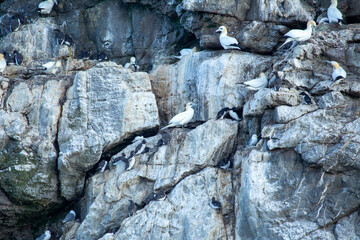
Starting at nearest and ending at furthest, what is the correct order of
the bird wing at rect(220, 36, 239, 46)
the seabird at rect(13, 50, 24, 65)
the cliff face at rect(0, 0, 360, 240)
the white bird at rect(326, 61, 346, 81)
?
the cliff face at rect(0, 0, 360, 240), the white bird at rect(326, 61, 346, 81), the bird wing at rect(220, 36, 239, 46), the seabird at rect(13, 50, 24, 65)

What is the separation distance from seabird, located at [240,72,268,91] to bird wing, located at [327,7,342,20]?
2881 mm

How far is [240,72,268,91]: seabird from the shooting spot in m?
16.2

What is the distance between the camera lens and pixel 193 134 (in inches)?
627

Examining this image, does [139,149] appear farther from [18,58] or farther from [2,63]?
[18,58]

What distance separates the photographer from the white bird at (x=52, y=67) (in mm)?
19188

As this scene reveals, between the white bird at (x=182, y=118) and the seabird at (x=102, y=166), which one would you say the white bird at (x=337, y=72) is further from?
the seabird at (x=102, y=166)

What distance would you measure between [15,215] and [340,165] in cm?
961

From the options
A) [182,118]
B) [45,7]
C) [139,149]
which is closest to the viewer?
[139,149]

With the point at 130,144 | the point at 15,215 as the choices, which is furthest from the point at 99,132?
the point at 15,215

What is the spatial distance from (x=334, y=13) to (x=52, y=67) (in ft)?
29.7

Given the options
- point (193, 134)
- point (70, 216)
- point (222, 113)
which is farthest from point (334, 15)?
point (70, 216)

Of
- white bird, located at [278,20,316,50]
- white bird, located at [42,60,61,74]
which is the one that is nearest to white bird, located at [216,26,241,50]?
white bird, located at [278,20,316,50]

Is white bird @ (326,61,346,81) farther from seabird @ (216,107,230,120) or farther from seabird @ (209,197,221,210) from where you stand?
seabird @ (209,197,221,210)

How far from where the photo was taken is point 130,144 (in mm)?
17234
